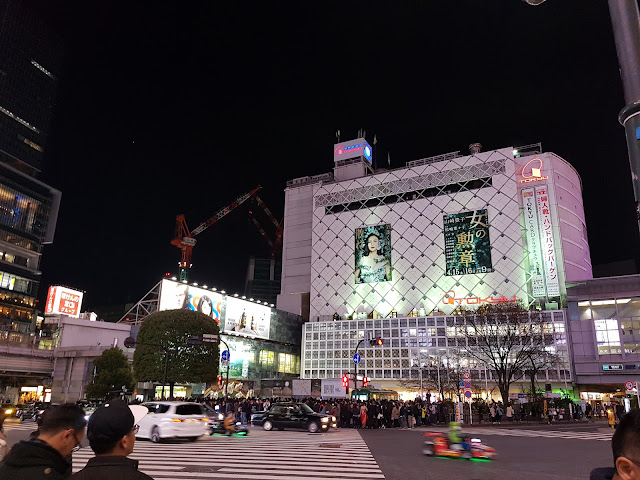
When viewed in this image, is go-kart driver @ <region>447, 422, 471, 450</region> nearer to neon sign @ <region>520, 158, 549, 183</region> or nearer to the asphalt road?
the asphalt road

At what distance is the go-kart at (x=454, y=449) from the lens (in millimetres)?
16391

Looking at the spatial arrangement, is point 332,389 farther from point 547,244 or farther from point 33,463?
point 33,463

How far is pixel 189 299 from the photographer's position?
203 feet

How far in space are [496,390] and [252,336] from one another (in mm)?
35618

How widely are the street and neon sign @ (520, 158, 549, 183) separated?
6033cm

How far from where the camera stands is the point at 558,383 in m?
63.4

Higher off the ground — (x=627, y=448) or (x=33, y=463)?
(x=627, y=448)

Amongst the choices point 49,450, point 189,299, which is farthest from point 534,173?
point 49,450

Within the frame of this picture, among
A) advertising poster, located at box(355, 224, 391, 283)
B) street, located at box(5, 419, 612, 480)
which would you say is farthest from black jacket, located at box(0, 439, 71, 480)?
advertising poster, located at box(355, 224, 391, 283)

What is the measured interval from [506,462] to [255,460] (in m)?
8.17

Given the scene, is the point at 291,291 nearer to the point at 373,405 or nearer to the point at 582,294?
the point at 582,294

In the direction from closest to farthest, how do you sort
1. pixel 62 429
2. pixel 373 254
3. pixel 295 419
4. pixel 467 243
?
pixel 62 429, pixel 295 419, pixel 467 243, pixel 373 254

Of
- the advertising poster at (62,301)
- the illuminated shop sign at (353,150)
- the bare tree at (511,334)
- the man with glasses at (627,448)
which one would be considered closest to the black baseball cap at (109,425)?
the man with glasses at (627,448)

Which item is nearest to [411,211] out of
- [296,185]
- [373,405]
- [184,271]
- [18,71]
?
[296,185]
